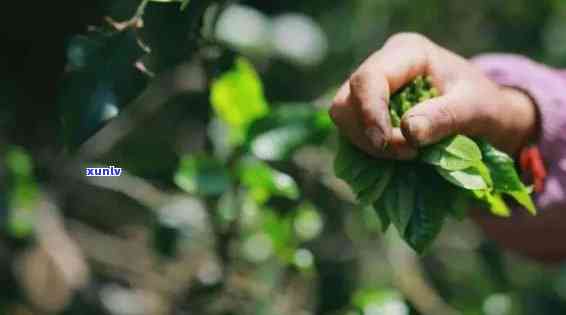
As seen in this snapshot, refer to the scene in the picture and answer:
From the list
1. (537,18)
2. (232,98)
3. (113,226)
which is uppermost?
(232,98)

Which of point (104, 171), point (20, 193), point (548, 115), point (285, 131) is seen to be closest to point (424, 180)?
point (548, 115)

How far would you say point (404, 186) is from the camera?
30.7 inches

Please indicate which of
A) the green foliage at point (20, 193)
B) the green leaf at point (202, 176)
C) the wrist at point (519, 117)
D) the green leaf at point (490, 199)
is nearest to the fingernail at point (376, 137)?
the green leaf at point (490, 199)

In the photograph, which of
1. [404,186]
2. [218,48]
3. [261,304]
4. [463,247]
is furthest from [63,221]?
[404,186]

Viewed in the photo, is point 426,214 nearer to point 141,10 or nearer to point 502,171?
point 502,171

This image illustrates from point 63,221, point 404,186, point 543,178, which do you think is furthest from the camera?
point 63,221

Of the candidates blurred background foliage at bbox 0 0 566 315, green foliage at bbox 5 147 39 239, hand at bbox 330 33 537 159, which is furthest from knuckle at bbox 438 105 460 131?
green foliage at bbox 5 147 39 239

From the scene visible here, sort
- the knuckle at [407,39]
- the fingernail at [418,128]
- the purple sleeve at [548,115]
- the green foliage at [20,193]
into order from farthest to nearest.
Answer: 1. the green foliage at [20,193]
2. the purple sleeve at [548,115]
3. the knuckle at [407,39]
4. the fingernail at [418,128]

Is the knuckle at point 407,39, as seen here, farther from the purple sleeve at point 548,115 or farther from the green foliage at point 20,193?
the green foliage at point 20,193

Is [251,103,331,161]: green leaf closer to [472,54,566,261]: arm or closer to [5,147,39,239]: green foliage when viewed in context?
[472,54,566,261]: arm

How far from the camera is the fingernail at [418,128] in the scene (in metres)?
0.73

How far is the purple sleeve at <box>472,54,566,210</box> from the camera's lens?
1.05 m

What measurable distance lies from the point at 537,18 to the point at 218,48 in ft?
3.48

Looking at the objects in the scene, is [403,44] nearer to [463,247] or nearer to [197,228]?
[197,228]
